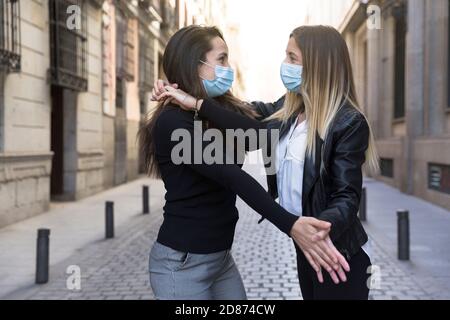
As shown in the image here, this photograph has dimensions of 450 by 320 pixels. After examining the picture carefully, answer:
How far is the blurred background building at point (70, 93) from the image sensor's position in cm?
923

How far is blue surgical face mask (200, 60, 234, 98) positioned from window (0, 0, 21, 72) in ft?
24.7

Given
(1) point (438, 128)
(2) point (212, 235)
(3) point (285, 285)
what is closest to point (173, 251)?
(2) point (212, 235)

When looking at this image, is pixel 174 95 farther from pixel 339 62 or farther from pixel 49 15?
pixel 49 15

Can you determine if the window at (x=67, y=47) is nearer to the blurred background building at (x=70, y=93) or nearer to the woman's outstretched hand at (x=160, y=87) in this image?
the blurred background building at (x=70, y=93)

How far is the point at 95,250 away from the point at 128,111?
12.1 m

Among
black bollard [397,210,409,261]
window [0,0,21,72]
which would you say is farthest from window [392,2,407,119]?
window [0,0,21,72]

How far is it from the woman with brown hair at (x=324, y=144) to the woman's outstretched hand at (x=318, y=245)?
2cm

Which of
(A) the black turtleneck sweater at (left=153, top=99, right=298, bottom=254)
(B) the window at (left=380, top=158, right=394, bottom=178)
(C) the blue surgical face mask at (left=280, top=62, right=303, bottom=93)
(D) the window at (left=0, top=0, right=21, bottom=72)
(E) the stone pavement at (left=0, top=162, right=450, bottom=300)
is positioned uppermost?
(D) the window at (left=0, top=0, right=21, bottom=72)

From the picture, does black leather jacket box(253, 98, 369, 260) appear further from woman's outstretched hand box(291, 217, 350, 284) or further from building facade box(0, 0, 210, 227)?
building facade box(0, 0, 210, 227)

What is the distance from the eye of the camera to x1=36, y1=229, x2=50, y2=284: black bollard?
569 cm

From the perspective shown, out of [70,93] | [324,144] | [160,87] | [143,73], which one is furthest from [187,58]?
[143,73]

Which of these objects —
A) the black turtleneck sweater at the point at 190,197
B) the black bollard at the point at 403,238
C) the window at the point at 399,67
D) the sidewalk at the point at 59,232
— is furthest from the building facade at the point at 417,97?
the black turtleneck sweater at the point at 190,197

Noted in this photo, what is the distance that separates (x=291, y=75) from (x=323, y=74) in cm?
17

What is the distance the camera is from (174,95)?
6.86 ft
